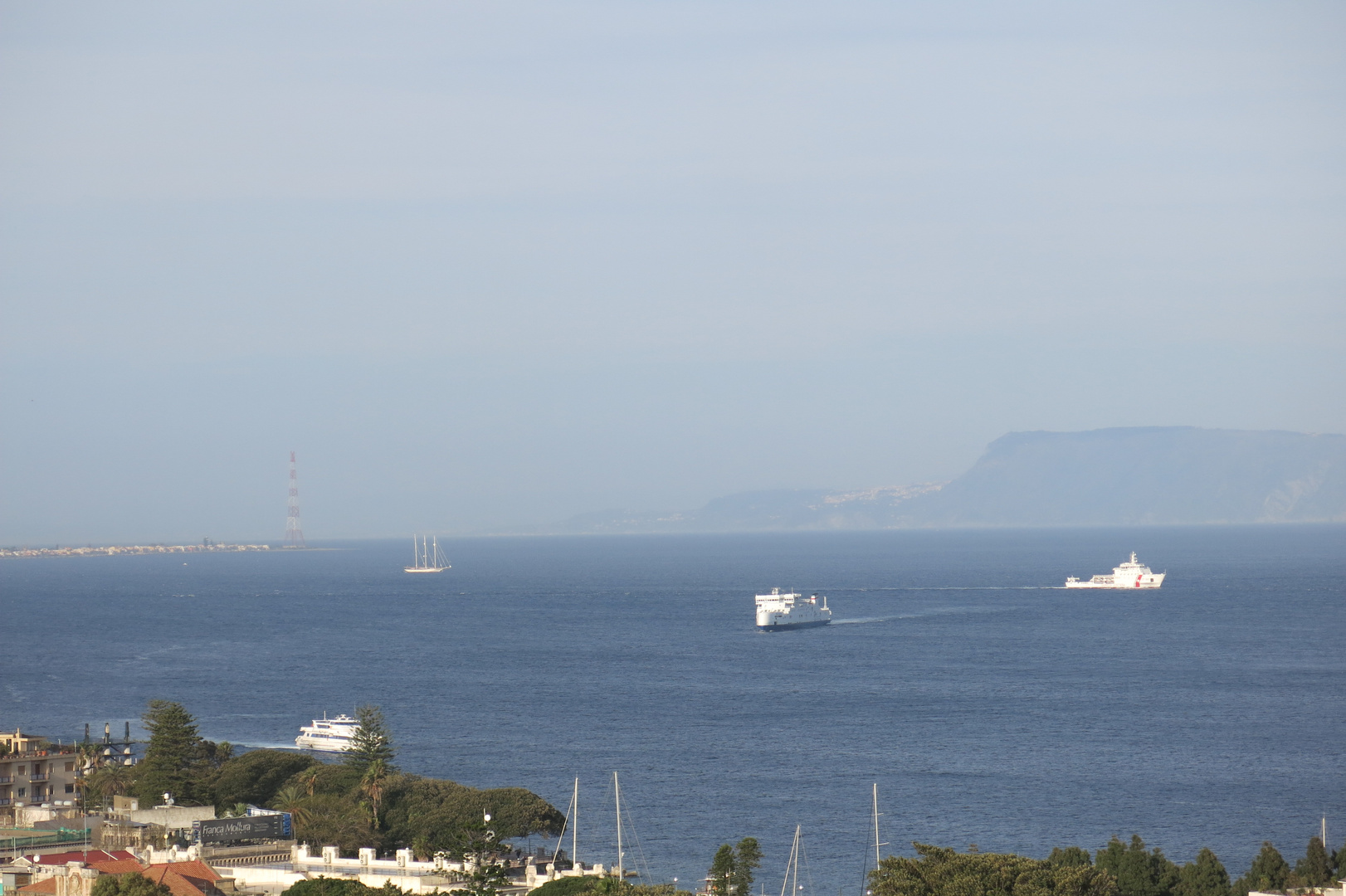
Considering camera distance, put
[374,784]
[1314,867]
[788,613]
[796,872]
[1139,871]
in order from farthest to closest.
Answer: [788,613]
[374,784]
[796,872]
[1139,871]
[1314,867]

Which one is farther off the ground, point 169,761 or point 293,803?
point 169,761

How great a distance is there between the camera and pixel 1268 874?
41.4 metres

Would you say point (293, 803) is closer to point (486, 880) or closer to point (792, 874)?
point (792, 874)

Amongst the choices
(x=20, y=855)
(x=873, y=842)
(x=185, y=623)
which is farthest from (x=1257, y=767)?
(x=185, y=623)

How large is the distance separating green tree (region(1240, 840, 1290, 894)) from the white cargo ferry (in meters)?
109

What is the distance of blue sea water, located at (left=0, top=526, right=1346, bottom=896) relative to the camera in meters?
59.7

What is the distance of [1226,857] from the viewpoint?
176 ft

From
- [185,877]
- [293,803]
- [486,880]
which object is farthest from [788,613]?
[185,877]

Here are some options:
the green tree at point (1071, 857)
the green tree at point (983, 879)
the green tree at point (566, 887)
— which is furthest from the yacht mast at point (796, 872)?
the green tree at point (983, 879)

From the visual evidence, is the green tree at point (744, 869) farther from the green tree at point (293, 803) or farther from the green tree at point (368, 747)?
the green tree at point (368, 747)

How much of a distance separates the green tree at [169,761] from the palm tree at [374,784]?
656 cm

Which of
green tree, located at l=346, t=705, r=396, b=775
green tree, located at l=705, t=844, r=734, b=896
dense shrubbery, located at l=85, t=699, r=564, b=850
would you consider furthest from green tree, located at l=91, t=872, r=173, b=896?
green tree, located at l=346, t=705, r=396, b=775

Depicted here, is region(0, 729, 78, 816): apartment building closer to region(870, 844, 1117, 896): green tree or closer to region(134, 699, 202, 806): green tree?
region(134, 699, 202, 806): green tree

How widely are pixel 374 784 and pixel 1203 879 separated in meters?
→ 27.7
